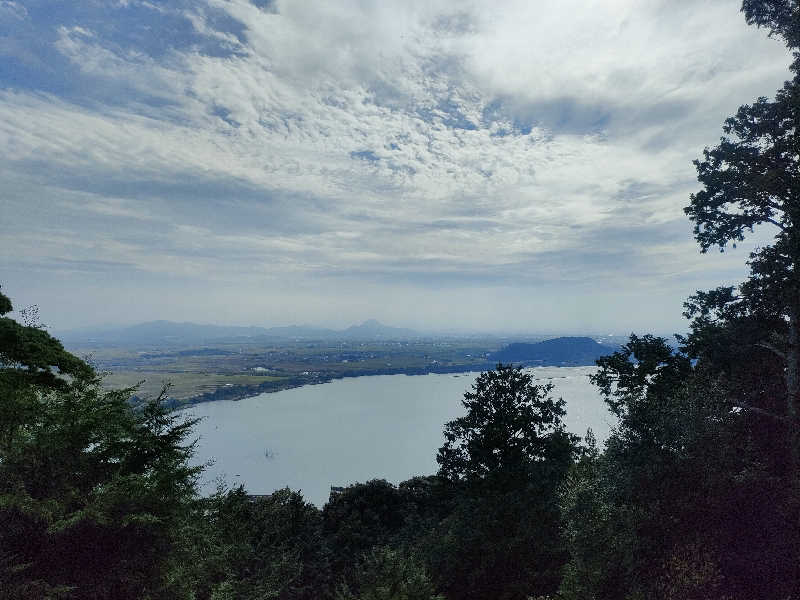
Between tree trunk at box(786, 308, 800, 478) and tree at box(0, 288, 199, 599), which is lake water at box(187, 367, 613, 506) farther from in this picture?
tree trunk at box(786, 308, 800, 478)

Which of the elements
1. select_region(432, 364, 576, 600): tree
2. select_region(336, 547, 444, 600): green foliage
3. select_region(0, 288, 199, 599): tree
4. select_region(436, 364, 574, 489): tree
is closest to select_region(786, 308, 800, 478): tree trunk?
select_region(432, 364, 576, 600): tree

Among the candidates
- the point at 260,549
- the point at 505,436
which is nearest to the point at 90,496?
the point at 260,549

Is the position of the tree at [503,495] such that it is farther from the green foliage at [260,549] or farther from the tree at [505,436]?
the green foliage at [260,549]

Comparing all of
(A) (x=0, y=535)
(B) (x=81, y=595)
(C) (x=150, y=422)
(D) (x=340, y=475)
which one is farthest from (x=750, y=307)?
(D) (x=340, y=475)

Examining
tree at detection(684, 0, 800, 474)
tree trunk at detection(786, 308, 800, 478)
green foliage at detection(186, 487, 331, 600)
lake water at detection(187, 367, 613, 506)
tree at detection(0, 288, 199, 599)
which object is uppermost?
tree at detection(684, 0, 800, 474)

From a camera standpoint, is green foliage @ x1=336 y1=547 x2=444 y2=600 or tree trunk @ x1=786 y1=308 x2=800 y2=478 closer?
green foliage @ x1=336 y1=547 x2=444 y2=600

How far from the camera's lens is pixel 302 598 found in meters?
21.4

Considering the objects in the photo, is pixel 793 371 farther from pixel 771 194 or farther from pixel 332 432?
pixel 332 432

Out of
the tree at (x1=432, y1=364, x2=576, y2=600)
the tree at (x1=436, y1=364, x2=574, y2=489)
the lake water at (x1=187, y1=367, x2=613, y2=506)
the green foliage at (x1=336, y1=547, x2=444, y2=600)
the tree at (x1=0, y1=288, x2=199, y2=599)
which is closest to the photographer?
the tree at (x1=0, y1=288, x2=199, y2=599)

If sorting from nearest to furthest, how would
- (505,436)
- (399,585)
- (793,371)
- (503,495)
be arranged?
(399,585) < (793,371) < (503,495) < (505,436)

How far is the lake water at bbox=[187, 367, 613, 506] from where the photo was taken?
7475cm

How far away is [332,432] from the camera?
104500 mm

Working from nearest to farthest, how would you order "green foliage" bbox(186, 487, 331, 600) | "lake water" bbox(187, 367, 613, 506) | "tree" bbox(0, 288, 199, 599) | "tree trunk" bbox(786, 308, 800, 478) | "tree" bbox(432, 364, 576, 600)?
"tree" bbox(0, 288, 199, 599), "green foliage" bbox(186, 487, 331, 600), "tree trunk" bbox(786, 308, 800, 478), "tree" bbox(432, 364, 576, 600), "lake water" bbox(187, 367, 613, 506)

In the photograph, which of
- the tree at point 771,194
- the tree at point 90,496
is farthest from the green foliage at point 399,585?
the tree at point 771,194
